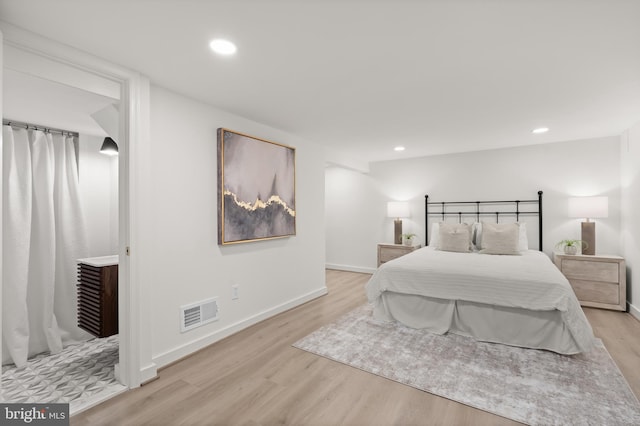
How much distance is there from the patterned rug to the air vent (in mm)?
631

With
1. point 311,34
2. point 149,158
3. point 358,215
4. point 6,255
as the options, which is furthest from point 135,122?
point 358,215

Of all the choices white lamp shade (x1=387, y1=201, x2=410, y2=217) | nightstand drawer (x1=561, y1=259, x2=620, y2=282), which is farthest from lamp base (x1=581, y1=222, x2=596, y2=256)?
white lamp shade (x1=387, y1=201, x2=410, y2=217)

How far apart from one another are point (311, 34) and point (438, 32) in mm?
759

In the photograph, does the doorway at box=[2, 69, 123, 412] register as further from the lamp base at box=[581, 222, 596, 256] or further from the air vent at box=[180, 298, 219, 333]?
the lamp base at box=[581, 222, 596, 256]

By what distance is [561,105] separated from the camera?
3.07m

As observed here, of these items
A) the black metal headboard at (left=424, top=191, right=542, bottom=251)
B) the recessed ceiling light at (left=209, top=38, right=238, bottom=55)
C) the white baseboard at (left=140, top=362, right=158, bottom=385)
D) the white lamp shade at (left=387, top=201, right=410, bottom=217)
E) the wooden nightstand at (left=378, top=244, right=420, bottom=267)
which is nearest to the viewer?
→ the recessed ceiling light at (left=209, top=38, right=238, bottom=55)

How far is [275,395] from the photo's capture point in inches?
87.0

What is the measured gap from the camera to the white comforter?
274 centimetres

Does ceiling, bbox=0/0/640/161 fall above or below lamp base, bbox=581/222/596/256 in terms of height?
above

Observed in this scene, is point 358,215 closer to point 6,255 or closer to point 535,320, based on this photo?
point 535,320

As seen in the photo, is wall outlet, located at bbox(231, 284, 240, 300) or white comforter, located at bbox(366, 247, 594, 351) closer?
white comforter, located at bbox(366, 247, 594, 351)

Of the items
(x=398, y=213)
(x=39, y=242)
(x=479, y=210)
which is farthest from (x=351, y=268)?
(x=39, y=242)

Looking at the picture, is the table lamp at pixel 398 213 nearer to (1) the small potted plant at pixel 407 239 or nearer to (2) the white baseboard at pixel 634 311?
(1) the small potted plant at pixel 407 239

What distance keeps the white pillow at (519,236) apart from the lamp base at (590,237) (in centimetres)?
69
